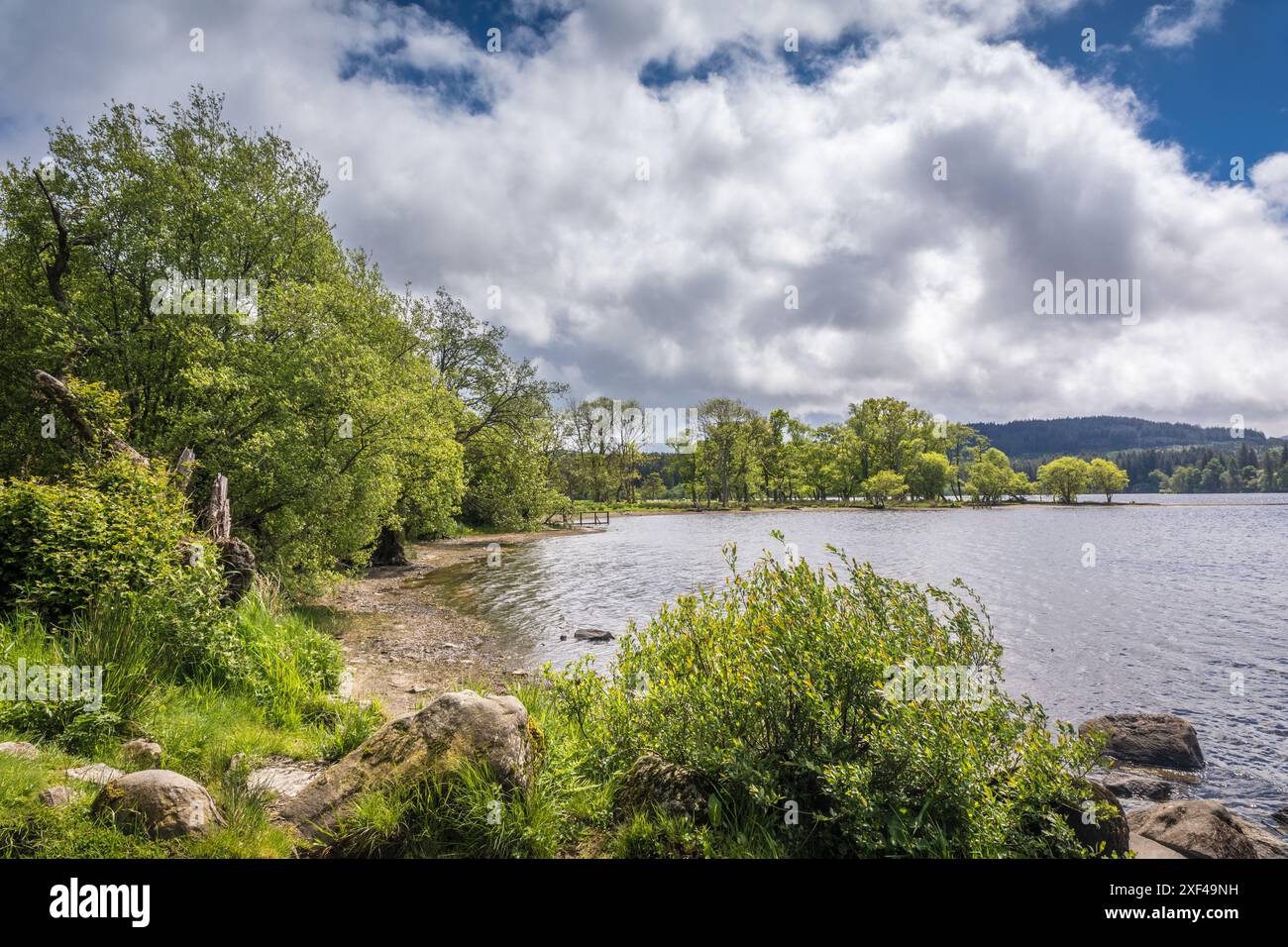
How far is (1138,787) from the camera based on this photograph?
1048 centimetres

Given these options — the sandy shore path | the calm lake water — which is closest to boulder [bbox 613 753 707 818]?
the sandy shore path

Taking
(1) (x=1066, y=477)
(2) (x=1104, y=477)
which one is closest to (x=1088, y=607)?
(1) (x=1066, y=477)

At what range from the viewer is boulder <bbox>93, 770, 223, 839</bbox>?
4797 mm

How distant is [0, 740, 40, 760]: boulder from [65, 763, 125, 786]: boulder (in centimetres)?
36

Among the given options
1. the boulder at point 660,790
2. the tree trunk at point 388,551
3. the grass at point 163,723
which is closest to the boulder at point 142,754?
the grass at point 163,723

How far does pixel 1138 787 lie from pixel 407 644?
17.6 m

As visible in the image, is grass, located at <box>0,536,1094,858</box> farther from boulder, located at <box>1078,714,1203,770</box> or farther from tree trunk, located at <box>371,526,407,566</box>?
tree trunk, located at <box>371,526,407,566</box>

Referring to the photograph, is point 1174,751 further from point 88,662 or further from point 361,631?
point 361,631

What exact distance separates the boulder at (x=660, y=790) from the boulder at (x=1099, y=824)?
3.45m

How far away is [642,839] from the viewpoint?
5.34 meters

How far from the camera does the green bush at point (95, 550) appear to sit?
805 centimetres

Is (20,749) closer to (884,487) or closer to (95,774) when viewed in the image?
(95,774)
